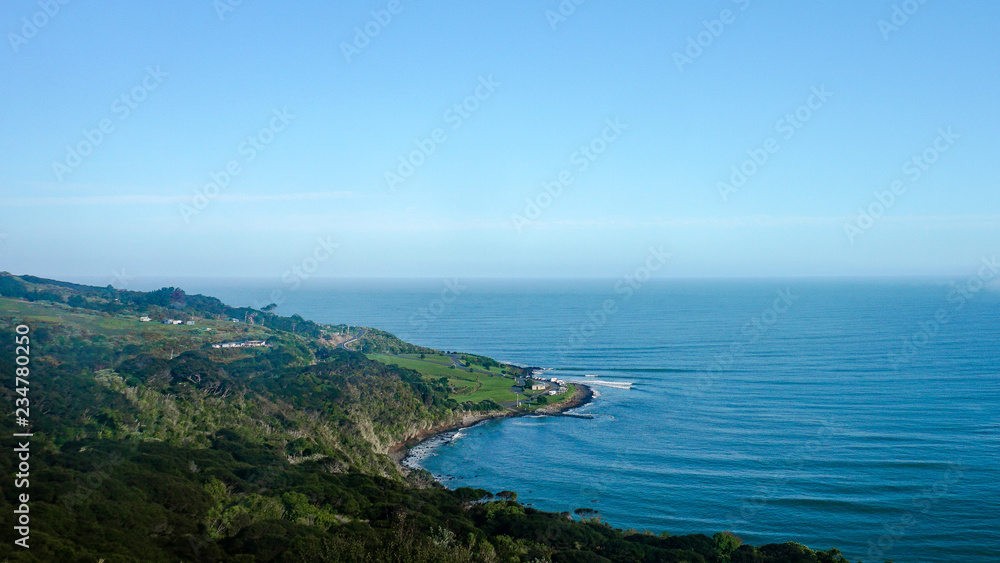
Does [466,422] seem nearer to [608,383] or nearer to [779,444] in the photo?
[608,383]

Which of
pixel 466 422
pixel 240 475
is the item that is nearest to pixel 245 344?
pixel 466 422

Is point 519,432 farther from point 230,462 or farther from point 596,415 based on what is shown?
point 230,462

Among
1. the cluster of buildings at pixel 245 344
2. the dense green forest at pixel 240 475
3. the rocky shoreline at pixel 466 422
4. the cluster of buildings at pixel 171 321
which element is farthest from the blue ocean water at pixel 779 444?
the cluster of buildings at pixel 171 321

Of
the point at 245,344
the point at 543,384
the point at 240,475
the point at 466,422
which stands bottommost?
the point at 240,475

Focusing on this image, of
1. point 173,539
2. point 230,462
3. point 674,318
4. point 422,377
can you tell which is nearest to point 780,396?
point 422,377

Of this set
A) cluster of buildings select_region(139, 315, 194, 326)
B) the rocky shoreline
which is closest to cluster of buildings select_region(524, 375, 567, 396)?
the rocky shoreline

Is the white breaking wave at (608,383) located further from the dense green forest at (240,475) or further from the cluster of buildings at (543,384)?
the dense green forest at (240,475)
